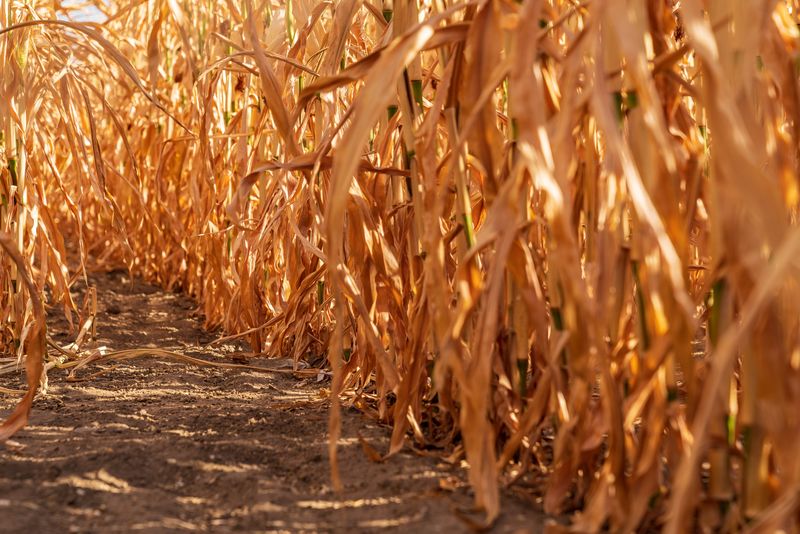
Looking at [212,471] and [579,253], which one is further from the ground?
[579,253]

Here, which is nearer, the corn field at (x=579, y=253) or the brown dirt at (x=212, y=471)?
the corn field at (x=579, y=253)

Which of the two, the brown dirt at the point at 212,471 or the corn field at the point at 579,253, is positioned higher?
the corn field at the point at 579,253

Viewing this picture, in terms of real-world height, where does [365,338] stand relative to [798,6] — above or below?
below

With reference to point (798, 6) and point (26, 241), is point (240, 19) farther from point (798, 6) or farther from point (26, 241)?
point (798, 6)

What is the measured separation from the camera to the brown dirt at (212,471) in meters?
0.89

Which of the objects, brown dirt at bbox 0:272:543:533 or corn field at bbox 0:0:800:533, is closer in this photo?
corn field at bbox 0:0:800:533

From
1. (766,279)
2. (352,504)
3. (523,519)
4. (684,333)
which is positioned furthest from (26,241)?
(766,279)

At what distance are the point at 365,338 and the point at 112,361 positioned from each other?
2.85ft

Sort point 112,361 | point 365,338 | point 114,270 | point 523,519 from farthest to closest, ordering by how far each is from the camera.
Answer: point 114,270, point 112,361, point 365,338, point 523,519

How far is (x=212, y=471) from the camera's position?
1.04 metres

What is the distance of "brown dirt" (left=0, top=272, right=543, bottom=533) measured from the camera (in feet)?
2.92

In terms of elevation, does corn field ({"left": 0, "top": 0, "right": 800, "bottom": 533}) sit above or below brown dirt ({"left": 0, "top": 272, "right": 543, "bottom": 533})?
above

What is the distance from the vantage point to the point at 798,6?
1.28 m

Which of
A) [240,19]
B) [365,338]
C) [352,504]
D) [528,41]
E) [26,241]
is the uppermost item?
[240,19]
